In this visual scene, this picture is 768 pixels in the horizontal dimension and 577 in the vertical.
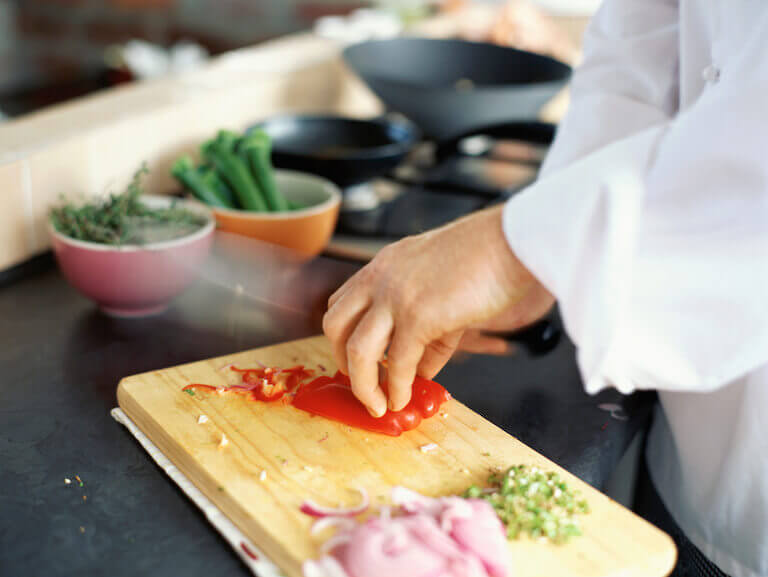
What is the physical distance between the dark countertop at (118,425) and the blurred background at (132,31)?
61.4 inches

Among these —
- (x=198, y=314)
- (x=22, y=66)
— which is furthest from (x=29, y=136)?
(x=22, y=66)

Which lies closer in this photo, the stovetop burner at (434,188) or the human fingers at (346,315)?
the human fingers at (346,315)

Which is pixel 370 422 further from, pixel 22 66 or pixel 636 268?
pixel 22 66

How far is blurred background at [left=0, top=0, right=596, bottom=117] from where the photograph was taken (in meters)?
3.07

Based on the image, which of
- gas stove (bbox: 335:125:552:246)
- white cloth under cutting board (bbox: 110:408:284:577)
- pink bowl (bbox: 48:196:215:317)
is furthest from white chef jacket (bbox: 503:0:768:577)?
gas stove (bbox: 335:125:552:246)

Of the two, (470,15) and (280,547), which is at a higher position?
(470,15)

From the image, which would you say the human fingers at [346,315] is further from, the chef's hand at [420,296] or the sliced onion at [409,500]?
the sliced onion at [409,500]

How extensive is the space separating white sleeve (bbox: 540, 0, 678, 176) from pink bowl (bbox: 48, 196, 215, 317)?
0.51 m

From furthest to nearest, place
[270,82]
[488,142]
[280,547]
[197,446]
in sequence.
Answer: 1. [488,142]
2. [270,82]
3. [197,446]
4. [280,547]

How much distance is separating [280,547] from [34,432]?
0.35 metres

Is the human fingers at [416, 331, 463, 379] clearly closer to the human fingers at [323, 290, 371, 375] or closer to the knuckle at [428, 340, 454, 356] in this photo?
the knuckle at [428, 340, 454, 356]

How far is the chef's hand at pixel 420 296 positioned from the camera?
2.35 ft

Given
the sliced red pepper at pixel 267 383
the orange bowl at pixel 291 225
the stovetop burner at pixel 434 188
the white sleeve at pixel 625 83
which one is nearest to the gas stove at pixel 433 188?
the stovetop burner at pixel 434 188

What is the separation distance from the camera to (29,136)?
1.25m
